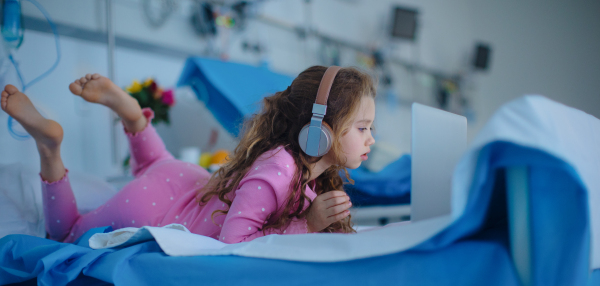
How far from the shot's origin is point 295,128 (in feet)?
2.53

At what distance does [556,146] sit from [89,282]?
A: 0.66 metres

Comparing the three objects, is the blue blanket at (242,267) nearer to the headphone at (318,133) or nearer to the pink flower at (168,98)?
the headphone at (318,133)

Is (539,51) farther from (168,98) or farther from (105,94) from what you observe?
(105,94)

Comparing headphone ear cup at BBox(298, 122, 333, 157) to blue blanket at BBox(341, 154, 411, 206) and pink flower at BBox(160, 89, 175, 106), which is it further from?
pink flower at BBox(160, 89, 175, 106)

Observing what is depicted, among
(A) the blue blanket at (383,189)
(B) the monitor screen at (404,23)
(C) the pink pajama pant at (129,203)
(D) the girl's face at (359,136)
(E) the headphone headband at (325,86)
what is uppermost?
(B) the monitor screen at (404,23)

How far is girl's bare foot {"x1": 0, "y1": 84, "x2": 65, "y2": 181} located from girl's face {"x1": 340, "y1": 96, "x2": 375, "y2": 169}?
657 millimetres

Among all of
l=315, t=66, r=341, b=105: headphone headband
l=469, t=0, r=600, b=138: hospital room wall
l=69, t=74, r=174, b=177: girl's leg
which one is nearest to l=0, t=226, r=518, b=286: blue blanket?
l=315, t=66, r=341, b=105: headphone headband

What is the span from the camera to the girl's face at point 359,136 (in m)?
0.74

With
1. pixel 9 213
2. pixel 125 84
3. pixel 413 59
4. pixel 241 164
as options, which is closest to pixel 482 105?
pixel 413 59

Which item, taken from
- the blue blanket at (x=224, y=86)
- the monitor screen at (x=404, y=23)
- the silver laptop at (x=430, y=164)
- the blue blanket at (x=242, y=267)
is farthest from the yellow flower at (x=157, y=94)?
the monitor screen at (x=404, y=23)

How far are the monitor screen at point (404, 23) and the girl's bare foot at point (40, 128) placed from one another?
306cm

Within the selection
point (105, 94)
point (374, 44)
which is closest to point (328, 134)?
point (105, 94)

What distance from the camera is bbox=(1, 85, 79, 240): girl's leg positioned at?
83 centimetres

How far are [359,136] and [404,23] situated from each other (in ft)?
9.76
